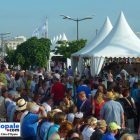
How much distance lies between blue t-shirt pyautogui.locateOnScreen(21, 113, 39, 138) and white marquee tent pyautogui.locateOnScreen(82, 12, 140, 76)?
18480mm

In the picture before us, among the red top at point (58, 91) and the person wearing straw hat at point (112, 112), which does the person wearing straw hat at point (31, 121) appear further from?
the red top at point (58, 91)

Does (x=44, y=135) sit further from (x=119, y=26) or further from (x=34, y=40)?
(x=34, y=40)

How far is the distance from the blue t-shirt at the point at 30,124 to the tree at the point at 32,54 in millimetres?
39887

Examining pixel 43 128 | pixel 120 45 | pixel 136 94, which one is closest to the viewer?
pixel 43 128

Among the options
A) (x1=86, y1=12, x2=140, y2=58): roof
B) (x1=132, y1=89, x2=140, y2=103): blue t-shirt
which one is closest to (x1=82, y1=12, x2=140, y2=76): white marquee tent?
(x1=86, y1=12, x2=140, y2=58): roof

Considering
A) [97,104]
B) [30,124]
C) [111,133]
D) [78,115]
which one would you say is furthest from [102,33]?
[111,133]

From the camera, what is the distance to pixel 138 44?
101 ft

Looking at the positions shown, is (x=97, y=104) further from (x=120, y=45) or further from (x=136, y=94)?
(x=120, y=45)

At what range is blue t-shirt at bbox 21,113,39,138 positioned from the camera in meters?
10.7

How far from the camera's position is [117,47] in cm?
3000

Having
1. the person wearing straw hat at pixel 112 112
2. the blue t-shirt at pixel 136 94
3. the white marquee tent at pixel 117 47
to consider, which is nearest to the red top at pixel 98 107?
the person wearing straw hat at pixel 112 112

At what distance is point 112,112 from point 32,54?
A: 39.8 metres

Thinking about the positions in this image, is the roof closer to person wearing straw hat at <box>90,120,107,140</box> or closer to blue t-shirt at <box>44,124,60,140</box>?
person wearing straw hat at <box>90,120,107,140</box>

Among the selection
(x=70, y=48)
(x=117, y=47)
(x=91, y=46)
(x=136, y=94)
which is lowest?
(x=136, y=94)
